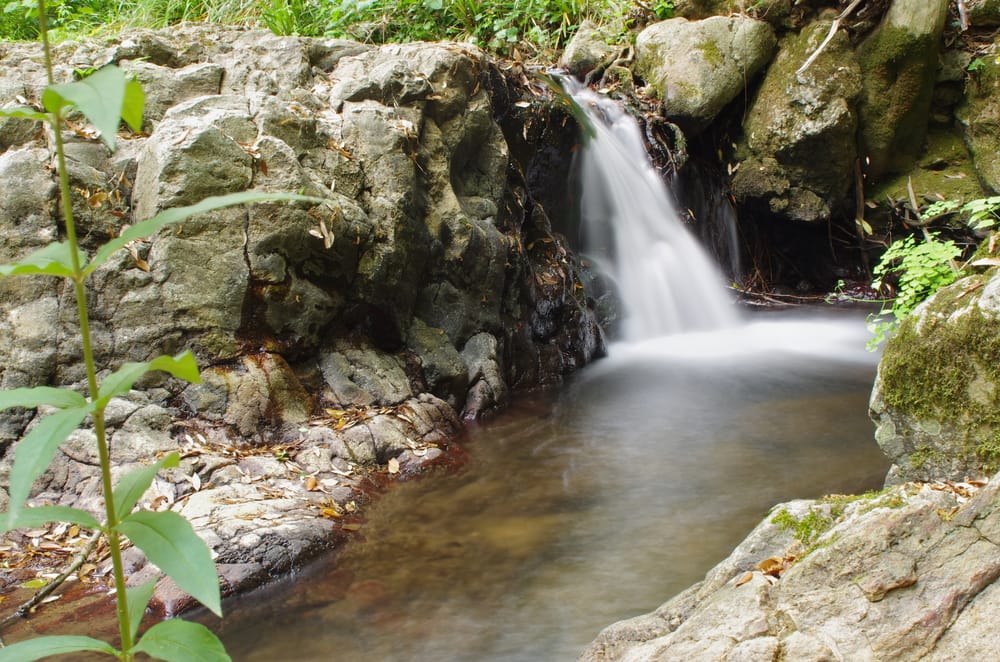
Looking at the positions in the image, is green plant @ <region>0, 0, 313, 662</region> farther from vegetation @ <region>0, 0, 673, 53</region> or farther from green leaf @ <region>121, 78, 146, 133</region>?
vegetation @ <region>0, 0, 673, 53</region>

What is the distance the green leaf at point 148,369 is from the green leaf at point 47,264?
14 centimetres

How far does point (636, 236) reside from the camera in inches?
354

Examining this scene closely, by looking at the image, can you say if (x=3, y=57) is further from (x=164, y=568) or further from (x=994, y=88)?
(x=994, y=88)

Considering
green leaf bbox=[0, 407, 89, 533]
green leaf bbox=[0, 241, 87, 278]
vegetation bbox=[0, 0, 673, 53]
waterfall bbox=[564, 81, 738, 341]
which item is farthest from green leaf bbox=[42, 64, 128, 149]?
vegetation bbox=[0, 0, 673, 53]

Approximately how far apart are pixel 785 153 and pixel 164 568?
Answer: 976 cm

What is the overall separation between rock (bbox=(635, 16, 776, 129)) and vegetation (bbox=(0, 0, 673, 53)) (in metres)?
1.13

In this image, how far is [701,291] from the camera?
9.33m

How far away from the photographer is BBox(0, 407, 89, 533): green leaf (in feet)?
2.74

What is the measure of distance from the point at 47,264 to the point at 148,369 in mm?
207

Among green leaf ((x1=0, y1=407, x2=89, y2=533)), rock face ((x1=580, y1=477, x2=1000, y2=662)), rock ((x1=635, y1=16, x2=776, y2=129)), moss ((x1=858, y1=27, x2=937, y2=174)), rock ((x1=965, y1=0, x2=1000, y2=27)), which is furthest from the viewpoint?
rock ((x1=635, y1=16, x2=776, y2=129))

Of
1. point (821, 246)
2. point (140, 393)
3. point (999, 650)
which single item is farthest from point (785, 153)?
point (999, 650)

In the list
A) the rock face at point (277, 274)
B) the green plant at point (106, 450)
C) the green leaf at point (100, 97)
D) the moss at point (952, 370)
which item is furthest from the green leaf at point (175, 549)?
the moss at point (952, 370)

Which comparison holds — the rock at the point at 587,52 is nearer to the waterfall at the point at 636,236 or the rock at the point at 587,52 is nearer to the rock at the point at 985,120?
the waterfall at the point at 636,236

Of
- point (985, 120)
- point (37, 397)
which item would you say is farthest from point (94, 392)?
Result: point (985, 120)
